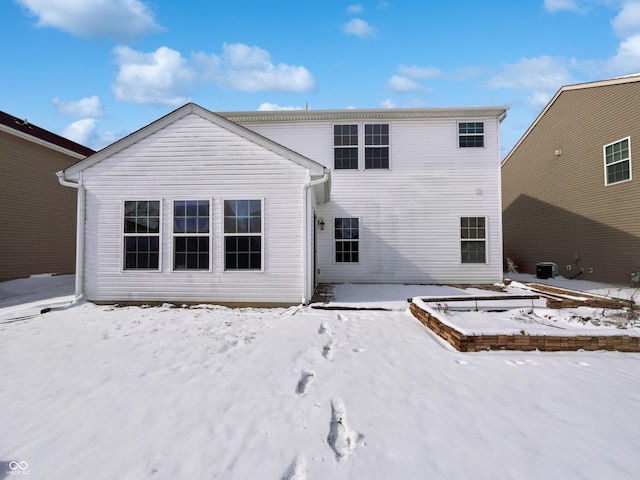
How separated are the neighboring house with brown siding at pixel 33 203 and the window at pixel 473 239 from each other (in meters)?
16.0

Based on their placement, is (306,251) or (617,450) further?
(306,251)

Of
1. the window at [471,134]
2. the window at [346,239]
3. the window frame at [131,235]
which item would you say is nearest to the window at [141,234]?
the window frame at [131,235]

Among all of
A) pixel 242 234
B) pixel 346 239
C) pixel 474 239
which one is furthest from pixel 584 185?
pixel 242 234

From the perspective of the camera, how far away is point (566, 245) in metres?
13.8

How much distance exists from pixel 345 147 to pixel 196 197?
6137 millimetres

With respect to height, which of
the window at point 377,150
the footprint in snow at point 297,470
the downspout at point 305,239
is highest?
the window at point 377,150

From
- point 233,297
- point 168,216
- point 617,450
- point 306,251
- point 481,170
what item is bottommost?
point 617,450

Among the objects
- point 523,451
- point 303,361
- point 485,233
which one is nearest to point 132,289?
point 303,361

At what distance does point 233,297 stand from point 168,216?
256cm

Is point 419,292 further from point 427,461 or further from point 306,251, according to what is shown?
point 427,461

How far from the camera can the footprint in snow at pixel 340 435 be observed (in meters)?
2.50

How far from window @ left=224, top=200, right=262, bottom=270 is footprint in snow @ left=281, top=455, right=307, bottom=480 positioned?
5.44m

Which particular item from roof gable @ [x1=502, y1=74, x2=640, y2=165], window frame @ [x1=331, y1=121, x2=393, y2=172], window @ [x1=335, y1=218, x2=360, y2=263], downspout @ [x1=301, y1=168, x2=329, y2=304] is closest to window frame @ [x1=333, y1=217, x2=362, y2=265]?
window @ [x1=335, y1=218, x2=360, y2=263]

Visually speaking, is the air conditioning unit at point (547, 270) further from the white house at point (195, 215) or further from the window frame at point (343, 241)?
the white house at point (195, 215)
